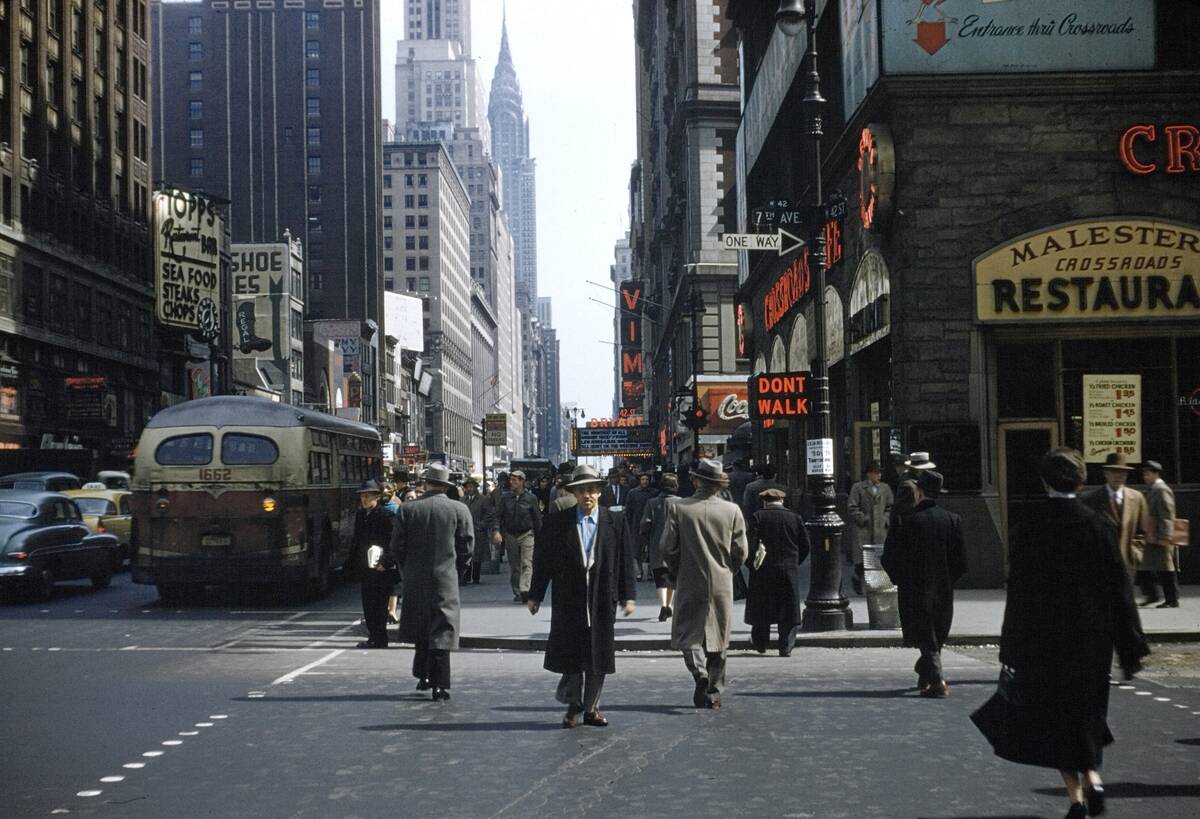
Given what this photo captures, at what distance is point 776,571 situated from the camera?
13.2 metres

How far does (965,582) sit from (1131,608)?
44.2ft

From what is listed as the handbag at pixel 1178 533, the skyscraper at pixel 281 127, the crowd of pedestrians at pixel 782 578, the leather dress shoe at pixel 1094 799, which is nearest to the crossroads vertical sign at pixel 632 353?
the skyscraper at pixel 281 127

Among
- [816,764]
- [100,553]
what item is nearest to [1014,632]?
[816,764]

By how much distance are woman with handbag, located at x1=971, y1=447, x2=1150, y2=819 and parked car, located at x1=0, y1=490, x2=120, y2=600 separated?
1689 cm

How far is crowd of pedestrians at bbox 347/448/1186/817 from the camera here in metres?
6.52

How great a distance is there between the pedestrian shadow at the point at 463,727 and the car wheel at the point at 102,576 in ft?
49.6

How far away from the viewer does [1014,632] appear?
6.70 m

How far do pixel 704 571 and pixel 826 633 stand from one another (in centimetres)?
486

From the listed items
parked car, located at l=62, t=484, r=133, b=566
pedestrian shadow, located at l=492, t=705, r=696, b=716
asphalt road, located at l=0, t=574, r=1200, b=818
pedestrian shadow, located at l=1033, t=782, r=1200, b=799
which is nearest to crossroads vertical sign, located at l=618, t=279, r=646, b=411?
parked car, located at l=62, t=484, r=133, b=566

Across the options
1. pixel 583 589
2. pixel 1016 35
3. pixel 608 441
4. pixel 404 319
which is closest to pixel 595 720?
pixel 583 589

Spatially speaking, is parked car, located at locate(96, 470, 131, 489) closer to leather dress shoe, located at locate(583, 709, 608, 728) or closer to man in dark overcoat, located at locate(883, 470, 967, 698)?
man in dark overcoat, located at locate(883, 470, 967, 698)

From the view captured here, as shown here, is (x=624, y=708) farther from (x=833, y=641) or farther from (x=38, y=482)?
(x=38, y=482)

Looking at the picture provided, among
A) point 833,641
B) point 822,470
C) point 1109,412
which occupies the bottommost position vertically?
point 833,641

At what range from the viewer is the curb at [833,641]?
14281 mm
